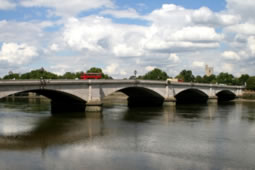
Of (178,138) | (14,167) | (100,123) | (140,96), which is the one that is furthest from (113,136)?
(140,96)

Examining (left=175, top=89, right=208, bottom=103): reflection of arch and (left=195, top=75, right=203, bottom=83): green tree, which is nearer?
(left=175, top=89, right=208, bottom=103): reflection of arch

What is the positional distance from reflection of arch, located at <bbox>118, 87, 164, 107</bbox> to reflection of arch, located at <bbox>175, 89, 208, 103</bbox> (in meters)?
15.0

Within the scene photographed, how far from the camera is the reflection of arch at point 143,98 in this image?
189 feet

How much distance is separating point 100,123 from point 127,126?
339 cm

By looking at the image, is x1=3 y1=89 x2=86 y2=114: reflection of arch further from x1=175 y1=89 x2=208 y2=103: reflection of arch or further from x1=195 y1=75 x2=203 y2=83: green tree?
x1=195 y1=75 x2=203 y2=83: green tree

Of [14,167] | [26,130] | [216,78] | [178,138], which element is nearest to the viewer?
[14,167]

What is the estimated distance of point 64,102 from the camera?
46000mm

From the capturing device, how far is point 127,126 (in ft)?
97.8

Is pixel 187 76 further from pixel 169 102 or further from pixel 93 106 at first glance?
pixel 93 106

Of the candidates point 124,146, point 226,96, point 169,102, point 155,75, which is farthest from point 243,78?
point 124,146

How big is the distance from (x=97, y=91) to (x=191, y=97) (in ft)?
127

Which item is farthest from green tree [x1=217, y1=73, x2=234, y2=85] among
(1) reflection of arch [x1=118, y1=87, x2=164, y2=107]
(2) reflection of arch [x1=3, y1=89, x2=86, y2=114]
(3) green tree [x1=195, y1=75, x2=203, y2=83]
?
(2) reflection of arch [x1=3, y1=89, x2=86, y2=114]

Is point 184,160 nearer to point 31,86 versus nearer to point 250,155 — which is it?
point 250,155

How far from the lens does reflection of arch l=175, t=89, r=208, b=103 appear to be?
73188 millimetres
